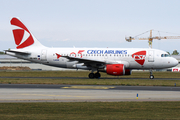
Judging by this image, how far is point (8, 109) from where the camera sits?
1328 centimetres

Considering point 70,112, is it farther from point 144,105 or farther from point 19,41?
point 19,41

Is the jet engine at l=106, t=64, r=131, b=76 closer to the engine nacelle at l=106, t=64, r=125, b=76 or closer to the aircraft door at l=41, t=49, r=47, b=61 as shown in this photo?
the engine nacelle at l=106, t=64, r=125, b=76

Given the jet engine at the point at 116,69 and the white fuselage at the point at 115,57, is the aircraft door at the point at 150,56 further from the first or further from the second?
the jet engine at the point at 116,69

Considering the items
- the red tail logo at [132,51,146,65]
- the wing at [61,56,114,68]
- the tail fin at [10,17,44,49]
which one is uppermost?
the tail fin at [10,17,44,49]

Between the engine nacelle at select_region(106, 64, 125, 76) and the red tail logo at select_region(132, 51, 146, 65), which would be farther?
the red tail logo at select_region(132, 51, 146, 65)

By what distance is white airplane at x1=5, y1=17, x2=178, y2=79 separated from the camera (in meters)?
36.8

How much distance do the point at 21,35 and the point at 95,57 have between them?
1221cm

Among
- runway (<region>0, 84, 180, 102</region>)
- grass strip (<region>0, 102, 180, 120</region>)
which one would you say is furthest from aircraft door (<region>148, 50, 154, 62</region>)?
grass strip (<region>0, 102, 180, 120</region>)

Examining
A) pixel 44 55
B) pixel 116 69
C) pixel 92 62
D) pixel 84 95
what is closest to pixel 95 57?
pixel 92 62

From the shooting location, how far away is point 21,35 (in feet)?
134

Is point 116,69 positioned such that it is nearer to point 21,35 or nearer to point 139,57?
point 139,57

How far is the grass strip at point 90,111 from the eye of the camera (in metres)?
11.6

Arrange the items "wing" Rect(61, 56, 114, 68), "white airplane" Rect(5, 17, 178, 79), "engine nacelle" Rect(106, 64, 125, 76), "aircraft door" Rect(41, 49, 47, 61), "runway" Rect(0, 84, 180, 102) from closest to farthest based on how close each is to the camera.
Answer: "runway" Rect(0, 84, 180, 102)
"engine nacelle" Rect(106, 64, 125, 76)
"wing" Rect(61, 56, 114, 68)
"white airplane" Rect(5, 17, 178, 79)
"aircraft door" Rect(41, 49, 47, 61)

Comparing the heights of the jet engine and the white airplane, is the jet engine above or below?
below
